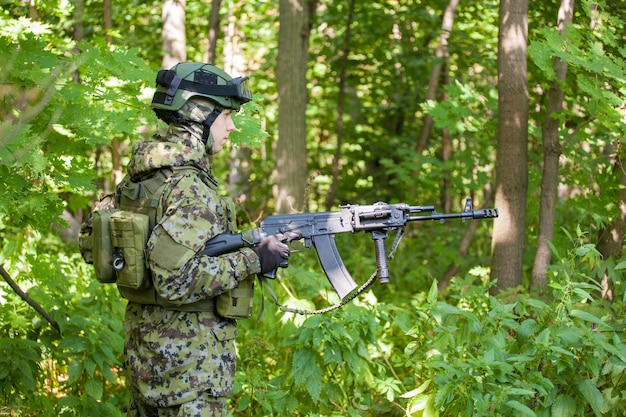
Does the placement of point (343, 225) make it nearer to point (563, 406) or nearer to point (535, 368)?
point (535, 368)

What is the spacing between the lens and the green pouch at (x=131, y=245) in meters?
3.03

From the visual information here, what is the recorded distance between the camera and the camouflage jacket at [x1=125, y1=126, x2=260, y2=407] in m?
2.96

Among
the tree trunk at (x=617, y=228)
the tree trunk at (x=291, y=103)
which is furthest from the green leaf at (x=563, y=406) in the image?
the tree trunk at (x=291, y=103)

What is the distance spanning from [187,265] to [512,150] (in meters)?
3.93

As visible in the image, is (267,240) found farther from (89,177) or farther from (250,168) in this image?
(250,168)

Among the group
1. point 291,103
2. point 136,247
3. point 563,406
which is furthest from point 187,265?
point 291,103

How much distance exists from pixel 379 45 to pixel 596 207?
6152 mm

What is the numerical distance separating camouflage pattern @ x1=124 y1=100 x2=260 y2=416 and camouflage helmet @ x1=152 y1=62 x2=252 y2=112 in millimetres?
132

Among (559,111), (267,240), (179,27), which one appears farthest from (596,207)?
(179,27)

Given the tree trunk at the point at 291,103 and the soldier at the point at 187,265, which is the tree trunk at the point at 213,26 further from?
the soldier at the point at 187,265

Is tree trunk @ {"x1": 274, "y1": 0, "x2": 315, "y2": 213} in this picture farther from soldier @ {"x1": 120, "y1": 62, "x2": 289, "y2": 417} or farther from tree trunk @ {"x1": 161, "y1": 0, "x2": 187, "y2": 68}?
soldier @ {"x1": 120, "y1": 62, "x2": 289, "y2": 417}

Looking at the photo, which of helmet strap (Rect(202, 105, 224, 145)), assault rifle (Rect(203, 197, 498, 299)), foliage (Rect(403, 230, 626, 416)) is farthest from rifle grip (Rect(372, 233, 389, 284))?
helmet strap (Rect(202, 105, 224, 145))

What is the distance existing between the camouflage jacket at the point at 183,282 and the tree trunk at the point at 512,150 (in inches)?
136

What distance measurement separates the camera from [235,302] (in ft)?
10.4
